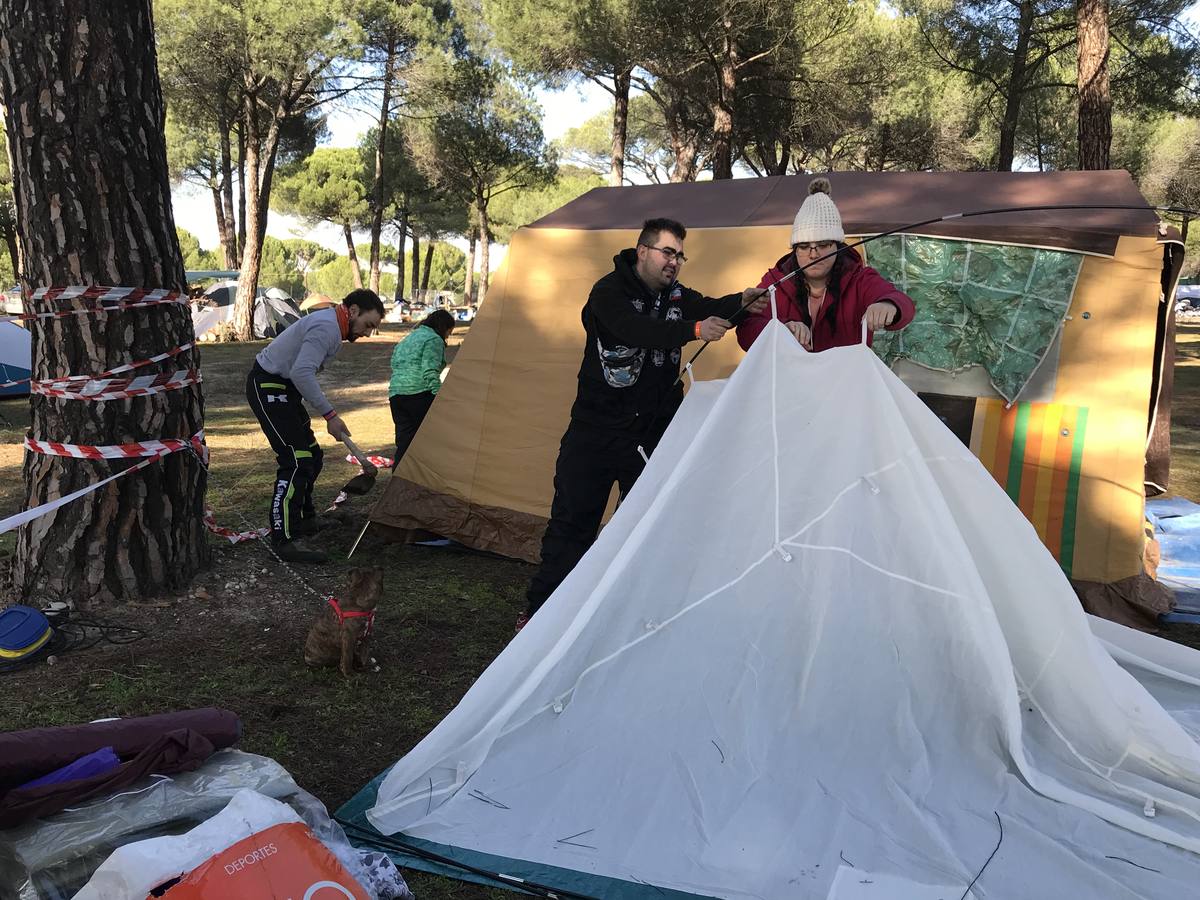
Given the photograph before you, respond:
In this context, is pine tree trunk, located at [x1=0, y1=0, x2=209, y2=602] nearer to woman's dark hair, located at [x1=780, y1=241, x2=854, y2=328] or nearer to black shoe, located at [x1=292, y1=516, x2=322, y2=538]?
black shoe, located at [x1=292, y1=516, x2=322, y2=538]

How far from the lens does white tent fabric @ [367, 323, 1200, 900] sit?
208 centimetres

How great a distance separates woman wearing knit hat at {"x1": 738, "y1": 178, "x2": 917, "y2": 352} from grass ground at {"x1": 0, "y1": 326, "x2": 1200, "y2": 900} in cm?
165

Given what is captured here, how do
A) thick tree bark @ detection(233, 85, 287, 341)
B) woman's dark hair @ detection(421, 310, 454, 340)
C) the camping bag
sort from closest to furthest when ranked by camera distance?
the camping bag, woman's dark hair @ detection(421, 310, 454, 340), thick tree bark @ detection(233, 85, 287, 341)

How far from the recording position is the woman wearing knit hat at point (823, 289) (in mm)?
2842

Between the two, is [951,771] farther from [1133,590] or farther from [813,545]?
[1133,590]

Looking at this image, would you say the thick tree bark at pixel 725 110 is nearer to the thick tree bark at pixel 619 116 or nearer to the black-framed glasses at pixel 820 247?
the thick tree bark at pixel 619 116

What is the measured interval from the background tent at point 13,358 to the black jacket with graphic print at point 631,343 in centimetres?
843

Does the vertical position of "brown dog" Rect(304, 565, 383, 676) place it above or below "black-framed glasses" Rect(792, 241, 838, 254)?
below

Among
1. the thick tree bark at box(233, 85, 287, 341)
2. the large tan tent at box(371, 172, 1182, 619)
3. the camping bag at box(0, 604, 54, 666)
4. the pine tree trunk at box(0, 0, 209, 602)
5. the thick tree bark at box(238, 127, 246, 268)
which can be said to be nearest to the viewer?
the camping bag at box(0, 604, 54, 666)

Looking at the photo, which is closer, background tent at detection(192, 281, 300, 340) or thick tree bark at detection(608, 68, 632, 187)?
thick tree bark at detection(608, 68, 632, 187)

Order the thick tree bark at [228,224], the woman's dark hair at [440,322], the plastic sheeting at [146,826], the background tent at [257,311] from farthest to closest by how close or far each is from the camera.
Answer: the thick tree bark at [228,224], the background tent at [257,311], the woman's dark hair at [440,322], the plastic sheeting at [146,826]

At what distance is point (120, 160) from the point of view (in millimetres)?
3449

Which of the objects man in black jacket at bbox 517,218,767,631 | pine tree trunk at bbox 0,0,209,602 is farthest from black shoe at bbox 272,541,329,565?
man in black jacket at bbox 517,218,767,631

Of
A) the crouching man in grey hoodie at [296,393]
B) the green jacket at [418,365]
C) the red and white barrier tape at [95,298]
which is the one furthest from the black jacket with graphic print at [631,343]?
the green jacket at [418,365]
